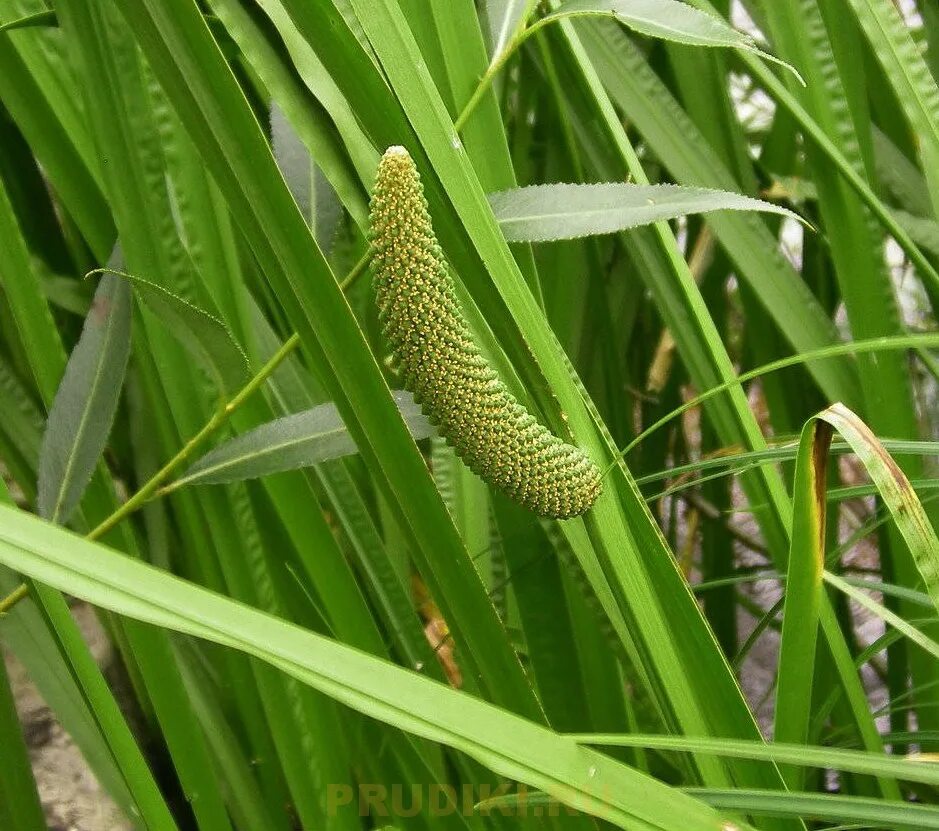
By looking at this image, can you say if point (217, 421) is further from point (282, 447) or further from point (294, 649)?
point (294, 649)

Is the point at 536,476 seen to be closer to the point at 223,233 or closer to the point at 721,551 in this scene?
the point at 223,233

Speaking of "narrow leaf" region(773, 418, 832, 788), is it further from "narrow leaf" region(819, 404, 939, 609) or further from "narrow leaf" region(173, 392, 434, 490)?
"narrow leaf" region(173, 392, 434, 490)

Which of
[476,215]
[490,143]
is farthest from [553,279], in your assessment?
[476,215]

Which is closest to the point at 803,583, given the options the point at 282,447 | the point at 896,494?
the point at 896,494

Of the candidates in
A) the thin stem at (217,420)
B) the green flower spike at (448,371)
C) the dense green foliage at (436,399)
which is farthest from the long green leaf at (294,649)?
the thin stem at (217,420)

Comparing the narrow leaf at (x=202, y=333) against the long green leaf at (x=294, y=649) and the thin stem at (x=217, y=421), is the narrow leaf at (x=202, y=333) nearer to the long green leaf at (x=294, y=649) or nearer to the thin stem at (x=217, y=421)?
the thin stem at (x=217, y=421)

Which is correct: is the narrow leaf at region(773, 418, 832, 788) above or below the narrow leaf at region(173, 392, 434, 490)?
below

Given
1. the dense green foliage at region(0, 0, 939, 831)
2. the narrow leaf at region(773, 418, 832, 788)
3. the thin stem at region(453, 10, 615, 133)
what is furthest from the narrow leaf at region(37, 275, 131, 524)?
the narrow leaf at region(773, 418, 832, 788)
